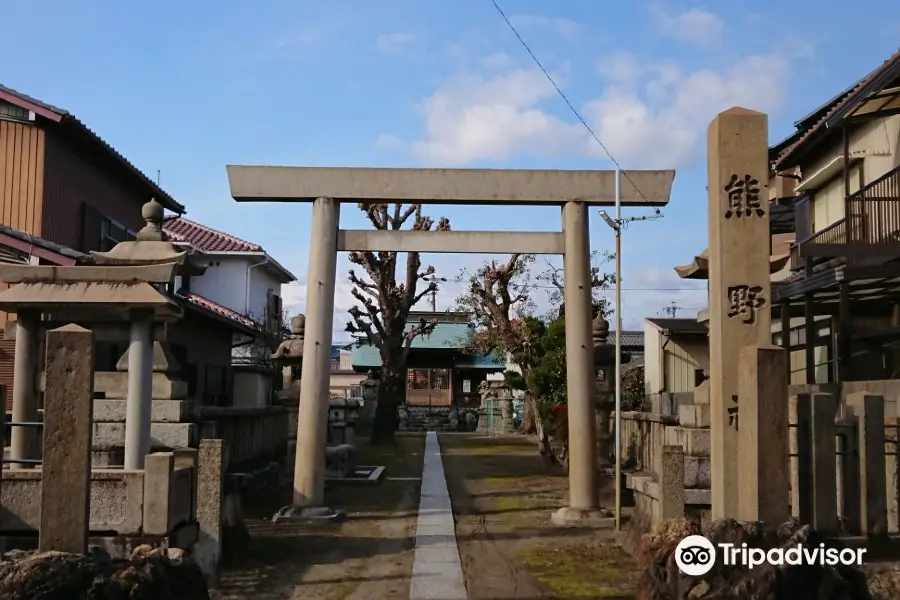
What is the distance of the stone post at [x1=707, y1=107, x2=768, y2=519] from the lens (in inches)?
331

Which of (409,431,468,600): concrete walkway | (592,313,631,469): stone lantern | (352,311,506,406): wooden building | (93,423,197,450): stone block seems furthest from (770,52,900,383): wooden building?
(352,311,506,406): wooden building

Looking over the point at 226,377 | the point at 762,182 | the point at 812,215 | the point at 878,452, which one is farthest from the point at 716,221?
the point at 226,377

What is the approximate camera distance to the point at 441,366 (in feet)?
159

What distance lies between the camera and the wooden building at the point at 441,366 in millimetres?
46250

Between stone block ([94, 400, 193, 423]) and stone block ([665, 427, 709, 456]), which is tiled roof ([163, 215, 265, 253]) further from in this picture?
stone block ([665, 427, 709, 456])

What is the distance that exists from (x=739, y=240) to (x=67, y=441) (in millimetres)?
6206

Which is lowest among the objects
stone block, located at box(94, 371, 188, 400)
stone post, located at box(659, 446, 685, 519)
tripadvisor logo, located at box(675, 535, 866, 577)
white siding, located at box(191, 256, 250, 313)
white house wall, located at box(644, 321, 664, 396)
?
tripadvisor logo, located at box(675, 535, 866, 577)

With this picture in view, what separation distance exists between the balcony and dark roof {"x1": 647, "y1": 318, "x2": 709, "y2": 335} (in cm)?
733

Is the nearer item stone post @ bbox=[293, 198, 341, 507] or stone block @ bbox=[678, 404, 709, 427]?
stone block @ bbox=[678, 404, 709, 427]

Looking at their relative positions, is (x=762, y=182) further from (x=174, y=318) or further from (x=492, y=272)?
(x=492, y=272)

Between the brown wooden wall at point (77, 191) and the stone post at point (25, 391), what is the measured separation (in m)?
9.10

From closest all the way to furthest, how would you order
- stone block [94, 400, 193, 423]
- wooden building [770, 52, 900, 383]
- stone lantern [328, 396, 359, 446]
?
stone block [94, 400, 193, 423], wooden building [770, 52, 900, 383], stone lantern [328, 396, 359, 446]

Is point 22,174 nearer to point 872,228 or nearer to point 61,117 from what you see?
point 61,117

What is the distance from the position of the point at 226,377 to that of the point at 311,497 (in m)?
11.2
